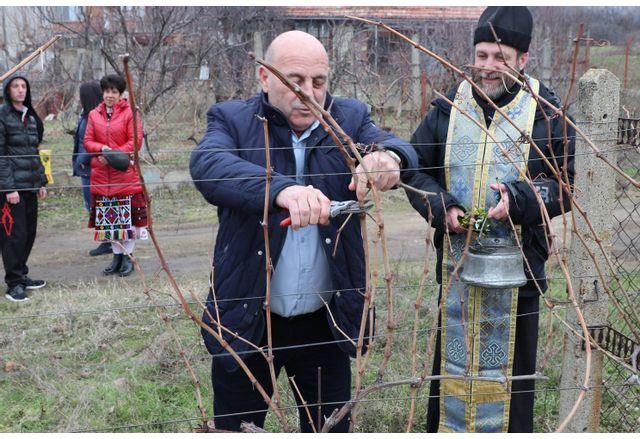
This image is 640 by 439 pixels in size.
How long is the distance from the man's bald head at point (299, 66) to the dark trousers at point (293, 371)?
0.69 metres

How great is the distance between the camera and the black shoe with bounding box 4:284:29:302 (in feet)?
19.2

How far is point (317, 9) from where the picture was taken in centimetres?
1614

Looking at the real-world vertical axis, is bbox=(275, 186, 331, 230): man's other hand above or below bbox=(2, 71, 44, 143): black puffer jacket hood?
below

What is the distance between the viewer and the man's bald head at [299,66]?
7.31 feet

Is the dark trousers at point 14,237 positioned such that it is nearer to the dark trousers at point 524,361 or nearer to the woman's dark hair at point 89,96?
the woman's dark hair at point 89,96

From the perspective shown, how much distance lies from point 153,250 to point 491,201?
210 inches

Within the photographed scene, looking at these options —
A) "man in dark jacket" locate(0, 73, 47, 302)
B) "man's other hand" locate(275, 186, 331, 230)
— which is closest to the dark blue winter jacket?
"man's other hand" locate(275, 186, 331, 230)

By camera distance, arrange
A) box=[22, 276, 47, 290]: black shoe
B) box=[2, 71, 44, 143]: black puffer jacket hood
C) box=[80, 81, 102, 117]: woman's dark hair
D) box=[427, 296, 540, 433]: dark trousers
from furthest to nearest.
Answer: box=[80, 81, 102, 117]: woman's dark hair → box=[22, 276, 47, 290]: black shoe → box=[2, 71, 44, 143]: black puffer jacket hood → box=[427, 296, 540, 433]: dark trousers

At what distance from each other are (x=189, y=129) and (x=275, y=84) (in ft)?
38.9

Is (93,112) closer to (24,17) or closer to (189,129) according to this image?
(189,129)

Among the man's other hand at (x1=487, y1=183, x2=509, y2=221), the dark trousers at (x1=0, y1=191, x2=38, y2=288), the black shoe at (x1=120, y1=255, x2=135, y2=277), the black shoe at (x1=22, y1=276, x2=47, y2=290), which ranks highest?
the man's other hand at (x1=487, y1=183, x2=509, y2=221)

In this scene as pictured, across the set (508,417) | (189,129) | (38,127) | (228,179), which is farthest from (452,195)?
(189,129)

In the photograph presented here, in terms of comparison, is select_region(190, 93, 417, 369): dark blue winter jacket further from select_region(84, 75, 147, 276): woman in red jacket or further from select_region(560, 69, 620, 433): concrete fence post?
select_region(84, 75, 147, 276): woman in red jacket

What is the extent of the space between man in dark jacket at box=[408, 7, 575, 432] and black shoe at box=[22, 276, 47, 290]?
4137 mm
